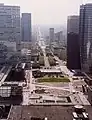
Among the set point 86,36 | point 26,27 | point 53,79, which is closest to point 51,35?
point 26,27

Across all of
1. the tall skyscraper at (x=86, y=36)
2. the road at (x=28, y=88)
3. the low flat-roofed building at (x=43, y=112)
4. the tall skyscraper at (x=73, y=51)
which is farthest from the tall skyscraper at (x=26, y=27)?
the low flat-roofed building at (x=43, y=112)

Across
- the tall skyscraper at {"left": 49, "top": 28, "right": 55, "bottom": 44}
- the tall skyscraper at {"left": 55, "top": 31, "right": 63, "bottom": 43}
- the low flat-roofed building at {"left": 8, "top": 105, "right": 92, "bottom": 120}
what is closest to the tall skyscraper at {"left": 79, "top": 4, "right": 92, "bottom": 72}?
the low flat-roofed building at {"left": 8, "top": 105, "right": 92, "bottom": 120}

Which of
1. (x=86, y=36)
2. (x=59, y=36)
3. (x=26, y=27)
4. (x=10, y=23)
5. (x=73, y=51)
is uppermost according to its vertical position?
(x=10, y=23)

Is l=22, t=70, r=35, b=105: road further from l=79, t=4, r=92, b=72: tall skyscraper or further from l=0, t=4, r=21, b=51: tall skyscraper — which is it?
l=79, t=4, r=92, b=72: tall skyscraper

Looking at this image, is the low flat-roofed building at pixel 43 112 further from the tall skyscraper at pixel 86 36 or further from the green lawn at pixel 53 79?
the tall skyscraper at pixel 86 36

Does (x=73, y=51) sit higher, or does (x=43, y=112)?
(x=73, y=51)

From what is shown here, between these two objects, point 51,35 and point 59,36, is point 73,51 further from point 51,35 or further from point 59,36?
point 51,35

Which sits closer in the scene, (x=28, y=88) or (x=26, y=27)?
(x=28, y=88)
